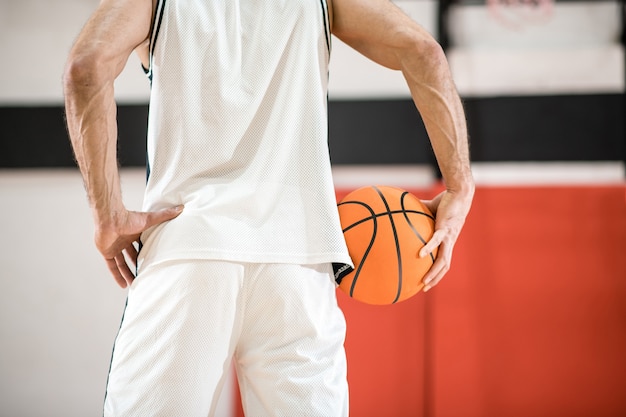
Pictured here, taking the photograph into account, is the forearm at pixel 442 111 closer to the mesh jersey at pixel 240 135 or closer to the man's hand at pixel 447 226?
the man's hand at pixel 447 226

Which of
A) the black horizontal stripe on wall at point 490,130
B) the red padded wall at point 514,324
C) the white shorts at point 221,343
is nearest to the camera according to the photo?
the white shorts at point 221,343

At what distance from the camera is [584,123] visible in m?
3.57

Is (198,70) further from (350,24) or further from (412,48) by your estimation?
(412,48)

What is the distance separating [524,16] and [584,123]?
2.64 ft

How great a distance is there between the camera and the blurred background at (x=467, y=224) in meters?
3.23

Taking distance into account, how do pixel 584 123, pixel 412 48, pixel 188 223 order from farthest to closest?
pixel 584 123 < pixel 412 48 < pixel 188 223

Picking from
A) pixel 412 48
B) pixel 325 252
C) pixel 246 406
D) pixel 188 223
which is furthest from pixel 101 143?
pixel 412 48

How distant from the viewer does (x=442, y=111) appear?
1.40 meters

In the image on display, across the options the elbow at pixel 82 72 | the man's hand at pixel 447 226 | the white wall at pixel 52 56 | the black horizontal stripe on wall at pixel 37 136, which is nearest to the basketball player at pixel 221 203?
the elbow at pixel 82 72

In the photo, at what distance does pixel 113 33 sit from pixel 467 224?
2649 mm

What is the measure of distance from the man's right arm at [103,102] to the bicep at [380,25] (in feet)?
1.44

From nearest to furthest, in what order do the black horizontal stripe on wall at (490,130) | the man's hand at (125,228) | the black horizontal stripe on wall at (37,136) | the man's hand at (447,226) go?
the man's hand at (125,228)
the man's hand at (447,226)
the black horizontal stripe on wall at (490,130)
the black horizontal stripe on wall at (37,136)

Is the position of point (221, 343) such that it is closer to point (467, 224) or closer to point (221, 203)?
point (221, 203)

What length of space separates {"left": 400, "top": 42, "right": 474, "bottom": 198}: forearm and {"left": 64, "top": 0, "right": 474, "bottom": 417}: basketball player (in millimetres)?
70
